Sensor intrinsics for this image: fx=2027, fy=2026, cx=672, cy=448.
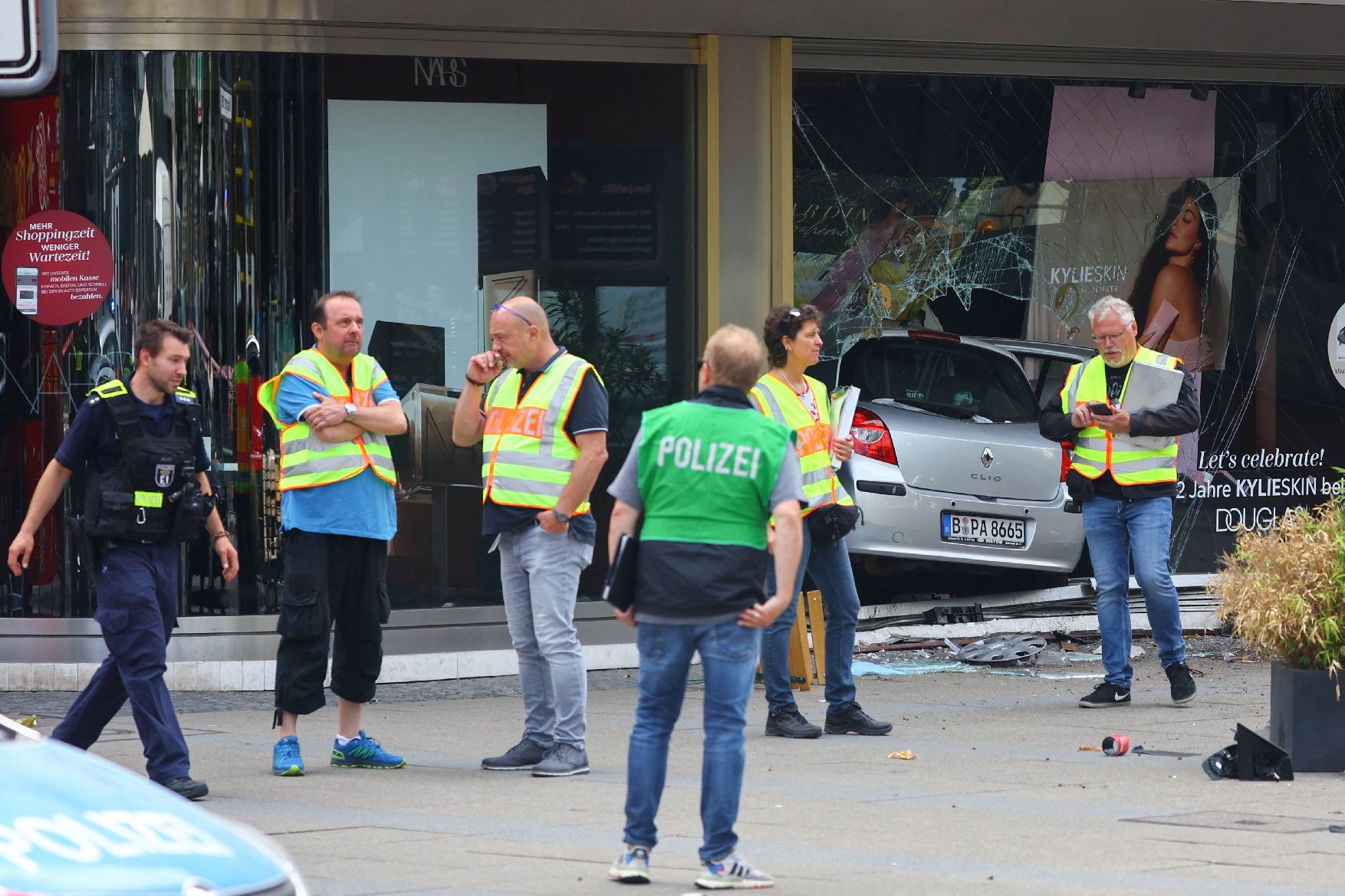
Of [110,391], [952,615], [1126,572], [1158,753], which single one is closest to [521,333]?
[110,391]

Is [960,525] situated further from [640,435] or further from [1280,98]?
[640,435]

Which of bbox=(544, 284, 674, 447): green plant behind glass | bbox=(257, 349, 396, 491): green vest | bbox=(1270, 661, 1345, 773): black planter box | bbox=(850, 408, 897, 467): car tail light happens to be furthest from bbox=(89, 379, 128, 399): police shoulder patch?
bbox=(850, 408, 897, 467): car tail light

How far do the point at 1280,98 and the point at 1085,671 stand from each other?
14.7 ft

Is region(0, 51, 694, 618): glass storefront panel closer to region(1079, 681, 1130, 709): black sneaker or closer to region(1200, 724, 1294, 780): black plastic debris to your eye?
region(1079, 681, 1130, 709): black sneaker

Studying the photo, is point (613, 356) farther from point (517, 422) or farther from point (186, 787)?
point (186, 787)

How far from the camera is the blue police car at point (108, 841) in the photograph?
3.75 meters

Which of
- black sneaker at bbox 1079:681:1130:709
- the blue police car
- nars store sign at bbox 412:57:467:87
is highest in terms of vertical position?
nars store sign at bbox 412:57:467:87

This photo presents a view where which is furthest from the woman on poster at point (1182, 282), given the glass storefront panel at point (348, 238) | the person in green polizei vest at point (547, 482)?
the person in green polizei vest at point (547, 482)

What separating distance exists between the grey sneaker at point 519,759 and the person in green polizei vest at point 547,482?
2 centimetres

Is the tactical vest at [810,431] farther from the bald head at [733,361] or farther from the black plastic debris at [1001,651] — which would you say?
the black plastic debris at [1001,651]

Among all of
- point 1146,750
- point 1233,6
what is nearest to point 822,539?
point 1146,750

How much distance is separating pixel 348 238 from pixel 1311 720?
19.5 feet

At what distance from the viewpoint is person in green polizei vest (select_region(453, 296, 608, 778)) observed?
8125mm

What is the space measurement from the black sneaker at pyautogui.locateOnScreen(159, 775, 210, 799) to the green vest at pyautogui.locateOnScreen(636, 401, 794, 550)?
94.6 inches
